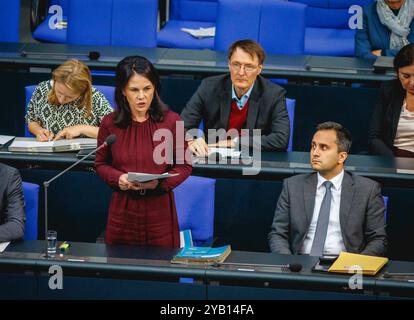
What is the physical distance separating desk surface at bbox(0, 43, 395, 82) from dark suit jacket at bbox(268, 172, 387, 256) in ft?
4.76

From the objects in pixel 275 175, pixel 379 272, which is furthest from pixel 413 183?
pixel 379 272

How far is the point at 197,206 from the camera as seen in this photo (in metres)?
4.75

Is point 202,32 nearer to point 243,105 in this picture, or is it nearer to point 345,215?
point 243,105

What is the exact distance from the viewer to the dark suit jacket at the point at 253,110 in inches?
205

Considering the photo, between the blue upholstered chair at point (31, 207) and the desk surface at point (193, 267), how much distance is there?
43 cm

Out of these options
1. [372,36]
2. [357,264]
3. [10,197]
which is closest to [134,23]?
[372,36]

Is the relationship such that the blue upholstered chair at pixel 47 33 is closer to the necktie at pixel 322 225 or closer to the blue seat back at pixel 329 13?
the blue seat back at pixel 329 13

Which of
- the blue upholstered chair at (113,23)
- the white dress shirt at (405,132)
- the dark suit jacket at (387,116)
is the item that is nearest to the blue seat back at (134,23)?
the blue upholstered chair at (113,23)

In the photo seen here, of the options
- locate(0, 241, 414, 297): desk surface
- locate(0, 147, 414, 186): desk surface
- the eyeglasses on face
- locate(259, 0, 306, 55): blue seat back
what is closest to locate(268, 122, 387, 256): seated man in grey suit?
locate(0, 147, 414, 186): desk surface

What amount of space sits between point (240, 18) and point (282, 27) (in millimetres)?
255

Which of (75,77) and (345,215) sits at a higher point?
(75,77)

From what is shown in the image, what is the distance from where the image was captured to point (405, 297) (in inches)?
149

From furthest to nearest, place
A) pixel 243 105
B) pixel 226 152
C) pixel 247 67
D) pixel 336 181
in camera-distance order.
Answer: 1. pixel 243 105
2. pixel 247 67
3. pixel 226 152
4. pixel 336 181

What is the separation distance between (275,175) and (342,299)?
1256 mm
